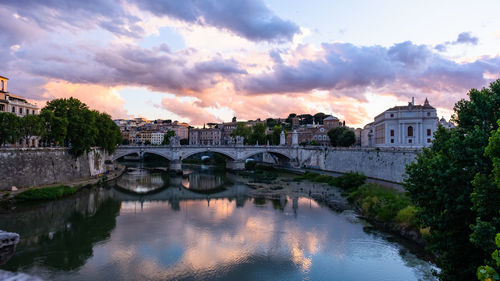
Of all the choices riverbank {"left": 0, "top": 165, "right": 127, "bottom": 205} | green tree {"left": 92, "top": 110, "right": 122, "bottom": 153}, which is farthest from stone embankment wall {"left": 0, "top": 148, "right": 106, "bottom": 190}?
green tree {"left": 92, "top": 110, "right": 122, "bottom": 153}

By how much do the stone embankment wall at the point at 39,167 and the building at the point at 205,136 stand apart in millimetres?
60809

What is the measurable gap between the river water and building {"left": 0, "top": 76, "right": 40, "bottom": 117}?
1541 centimetres

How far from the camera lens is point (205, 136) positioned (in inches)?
3703

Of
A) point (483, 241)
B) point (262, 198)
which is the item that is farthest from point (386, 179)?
point (483, 241)

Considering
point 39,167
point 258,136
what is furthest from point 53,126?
point 258,136

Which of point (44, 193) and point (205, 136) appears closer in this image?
point (44, 193)

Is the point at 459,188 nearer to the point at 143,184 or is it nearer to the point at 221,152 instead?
the point at 143,184

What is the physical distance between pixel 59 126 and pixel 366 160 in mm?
25457

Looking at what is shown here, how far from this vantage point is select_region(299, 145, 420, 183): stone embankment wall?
964 inches

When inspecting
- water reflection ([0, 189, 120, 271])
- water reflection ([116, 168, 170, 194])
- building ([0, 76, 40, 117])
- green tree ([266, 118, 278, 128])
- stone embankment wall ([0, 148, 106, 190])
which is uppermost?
green tree ([266, 118, 278, 128])

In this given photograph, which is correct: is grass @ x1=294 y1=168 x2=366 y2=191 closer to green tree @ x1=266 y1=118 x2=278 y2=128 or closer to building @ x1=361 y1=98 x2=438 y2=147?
building @ x1=361 y1=98 x2=438 y2=147

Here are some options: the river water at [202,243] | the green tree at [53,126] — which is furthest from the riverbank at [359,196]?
the green tree at [53,126]

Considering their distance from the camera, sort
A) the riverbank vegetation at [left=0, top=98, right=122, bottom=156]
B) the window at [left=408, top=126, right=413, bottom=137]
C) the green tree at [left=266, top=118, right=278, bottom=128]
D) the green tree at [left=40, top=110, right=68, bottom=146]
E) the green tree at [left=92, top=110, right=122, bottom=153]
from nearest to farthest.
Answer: the riverbank vegetation at [left=0, top=98, right=122, bottom=156], the green tree at [left=40, top=110, right=68, bottom=146], the window at [left=408, top=126, right=413, bottom=137], the green tree at [left=92, top=110, right=122, bottom=153], the green tree at [left=266, top=118, right=278, bottom=128]

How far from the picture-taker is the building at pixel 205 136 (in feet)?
304
